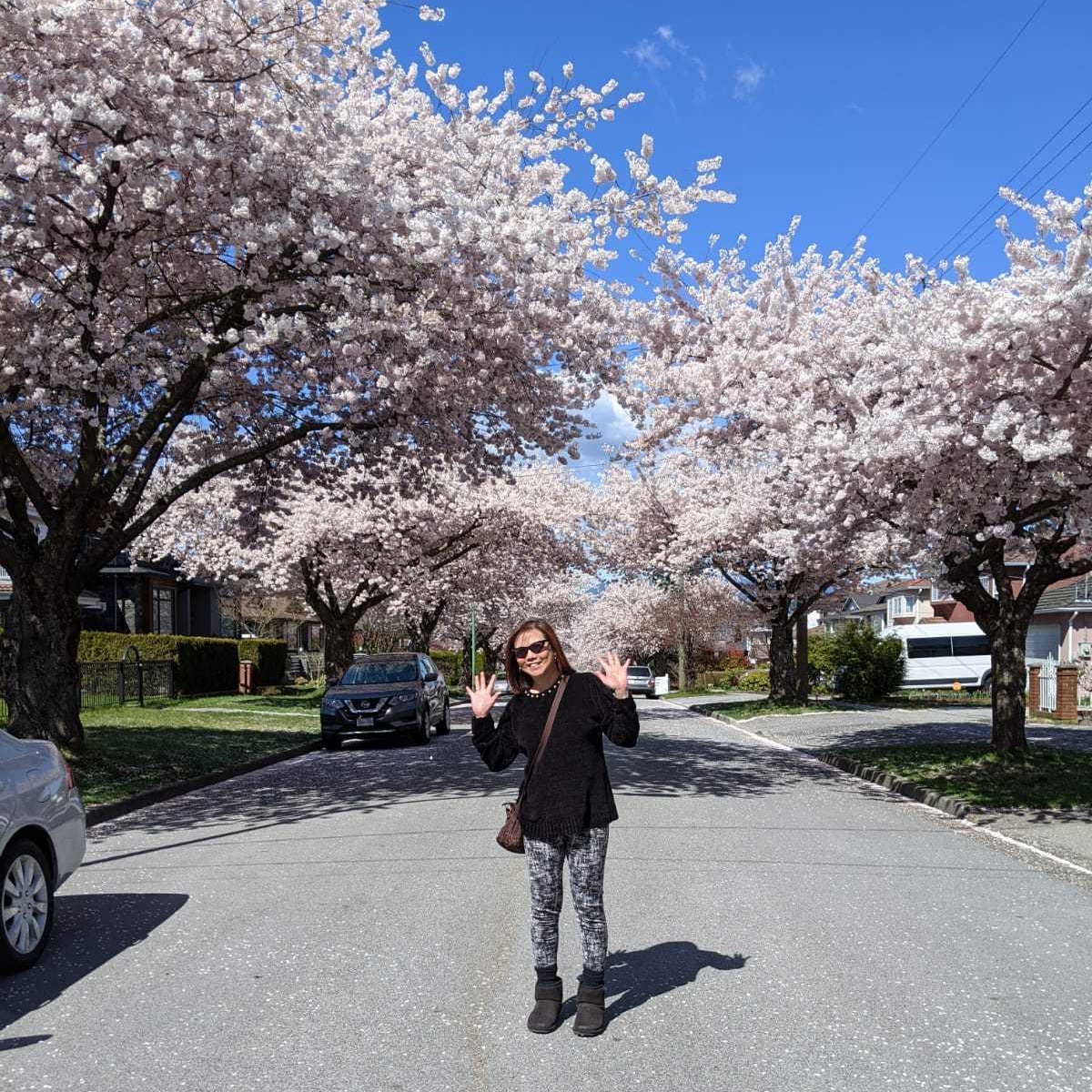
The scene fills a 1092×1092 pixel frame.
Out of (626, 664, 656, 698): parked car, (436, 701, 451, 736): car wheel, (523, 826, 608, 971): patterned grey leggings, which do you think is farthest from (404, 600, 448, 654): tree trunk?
(523, 826, 608, 971): patterned grey leggings

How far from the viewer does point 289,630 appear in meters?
74.0

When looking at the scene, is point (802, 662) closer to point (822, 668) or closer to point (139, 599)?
point (822, 668)

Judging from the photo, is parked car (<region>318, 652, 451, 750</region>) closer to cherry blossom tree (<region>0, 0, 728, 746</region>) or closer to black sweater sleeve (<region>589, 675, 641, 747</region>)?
cherry blossom tree (<region>0, 0, 728, 746</region>)

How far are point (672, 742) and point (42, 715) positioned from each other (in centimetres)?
1132

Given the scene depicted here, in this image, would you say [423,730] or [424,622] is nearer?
[423,730]

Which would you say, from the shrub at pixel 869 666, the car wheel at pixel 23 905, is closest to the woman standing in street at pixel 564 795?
the car wheel at pixel 23 905

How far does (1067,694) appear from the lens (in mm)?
26766

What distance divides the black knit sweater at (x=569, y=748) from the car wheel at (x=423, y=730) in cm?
1587

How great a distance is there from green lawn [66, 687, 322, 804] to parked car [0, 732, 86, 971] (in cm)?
559

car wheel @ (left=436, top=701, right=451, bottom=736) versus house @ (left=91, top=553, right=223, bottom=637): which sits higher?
house @ (left=91, top=553, right=223, bottom=637)

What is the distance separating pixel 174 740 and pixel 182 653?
671 inches

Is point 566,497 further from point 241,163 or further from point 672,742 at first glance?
point 241,163

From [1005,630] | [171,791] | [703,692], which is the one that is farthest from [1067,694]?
[703,692]

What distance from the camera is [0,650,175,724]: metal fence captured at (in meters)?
27.7
